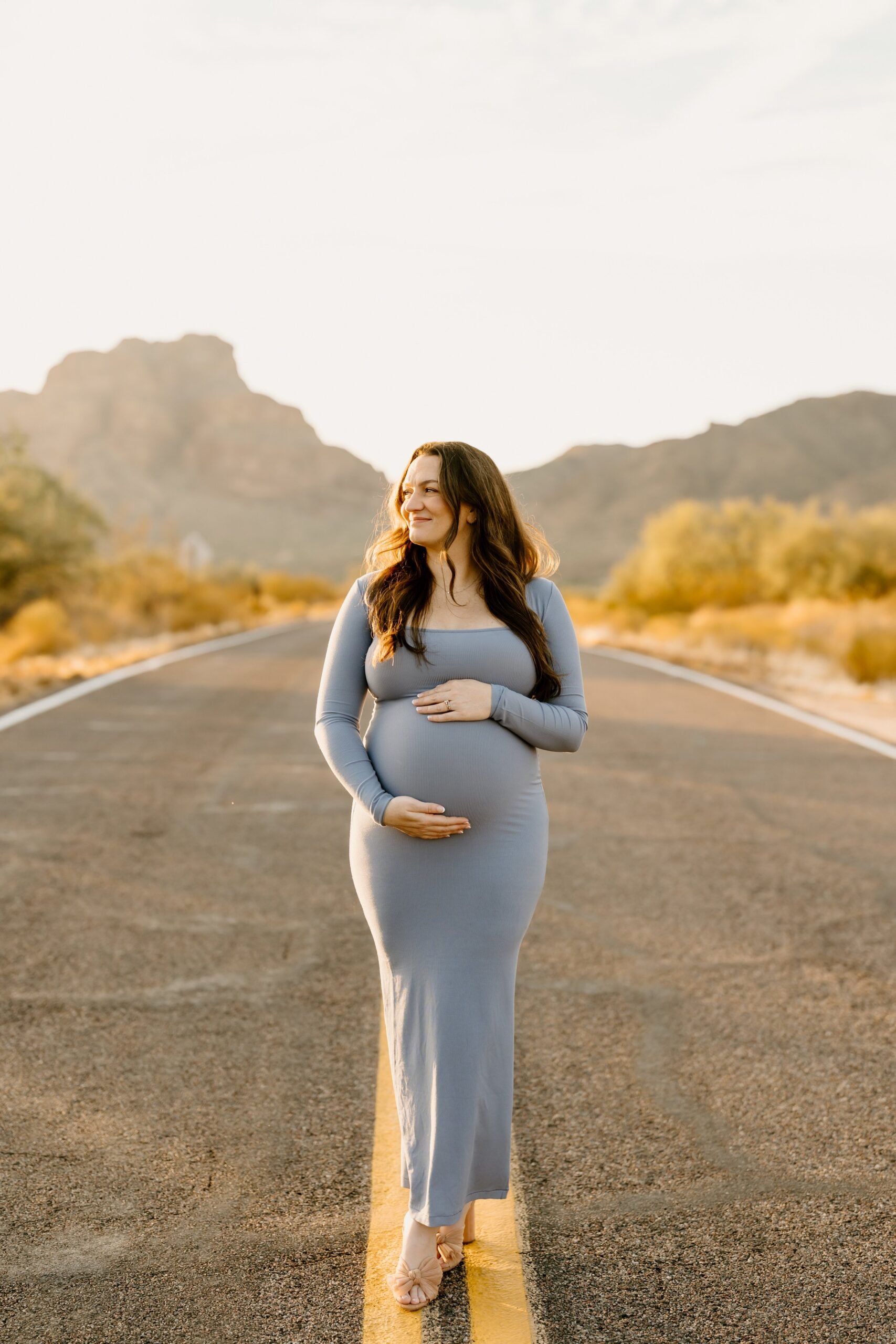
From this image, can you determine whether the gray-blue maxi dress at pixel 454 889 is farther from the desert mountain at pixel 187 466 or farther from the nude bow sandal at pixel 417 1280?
the desert mountain at pixel 187 466

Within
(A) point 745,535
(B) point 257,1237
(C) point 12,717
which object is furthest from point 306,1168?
(A) point 745,535

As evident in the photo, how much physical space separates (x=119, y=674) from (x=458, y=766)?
48.3 ft

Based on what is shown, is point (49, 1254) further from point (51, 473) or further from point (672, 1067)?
point (51, 473)

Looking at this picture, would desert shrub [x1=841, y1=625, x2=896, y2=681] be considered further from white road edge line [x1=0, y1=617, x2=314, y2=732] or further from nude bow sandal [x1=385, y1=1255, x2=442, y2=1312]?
nude bow sandal [x1=385, y1=1255, x2=442, y2=1312]

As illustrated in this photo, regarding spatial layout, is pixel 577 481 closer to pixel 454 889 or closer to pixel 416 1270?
pixel 454 889

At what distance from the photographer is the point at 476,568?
9.57ft

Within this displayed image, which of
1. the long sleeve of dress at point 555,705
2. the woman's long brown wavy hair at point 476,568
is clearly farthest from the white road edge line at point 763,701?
the woman's long brown wavy hair at point 476,568

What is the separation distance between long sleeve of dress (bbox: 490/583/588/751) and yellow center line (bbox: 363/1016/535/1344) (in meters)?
1.17

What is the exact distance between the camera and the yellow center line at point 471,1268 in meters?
2.50

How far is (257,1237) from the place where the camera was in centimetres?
285

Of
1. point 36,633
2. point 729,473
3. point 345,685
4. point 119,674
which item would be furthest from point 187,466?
point 345,685

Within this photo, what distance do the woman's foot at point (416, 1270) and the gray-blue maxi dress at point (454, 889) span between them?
0.04 metres

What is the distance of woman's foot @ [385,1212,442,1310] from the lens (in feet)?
8.57

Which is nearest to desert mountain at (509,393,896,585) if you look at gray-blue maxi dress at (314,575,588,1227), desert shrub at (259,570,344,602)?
desert shrub at (259,570,344,602)
